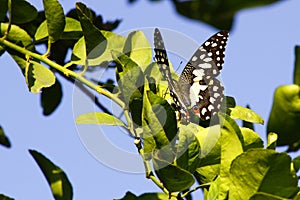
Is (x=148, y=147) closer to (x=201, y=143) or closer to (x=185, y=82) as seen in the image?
(x=201, y=143)

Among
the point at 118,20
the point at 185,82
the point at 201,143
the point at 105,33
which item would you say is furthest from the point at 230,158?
the point at 118,20

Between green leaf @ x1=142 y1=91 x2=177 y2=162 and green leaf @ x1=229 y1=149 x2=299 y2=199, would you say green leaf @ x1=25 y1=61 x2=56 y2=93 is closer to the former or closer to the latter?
green leaf @ x1=142 y1=91 x2=177 y2=162

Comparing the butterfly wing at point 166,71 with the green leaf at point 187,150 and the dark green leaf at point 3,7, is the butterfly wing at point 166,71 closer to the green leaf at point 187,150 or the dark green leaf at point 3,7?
the green leaf at point 187,150

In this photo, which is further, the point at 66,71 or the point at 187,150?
the point at 66,71

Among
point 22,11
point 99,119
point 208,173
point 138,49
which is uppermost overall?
point 22,11

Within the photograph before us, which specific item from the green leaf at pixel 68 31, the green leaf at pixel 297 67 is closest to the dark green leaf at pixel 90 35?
the green leaf at pixel 68 31

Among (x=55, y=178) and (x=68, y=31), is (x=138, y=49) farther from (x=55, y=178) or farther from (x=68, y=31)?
(x=55, y=178)

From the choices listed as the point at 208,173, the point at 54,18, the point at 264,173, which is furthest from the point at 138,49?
the point at 264,173
